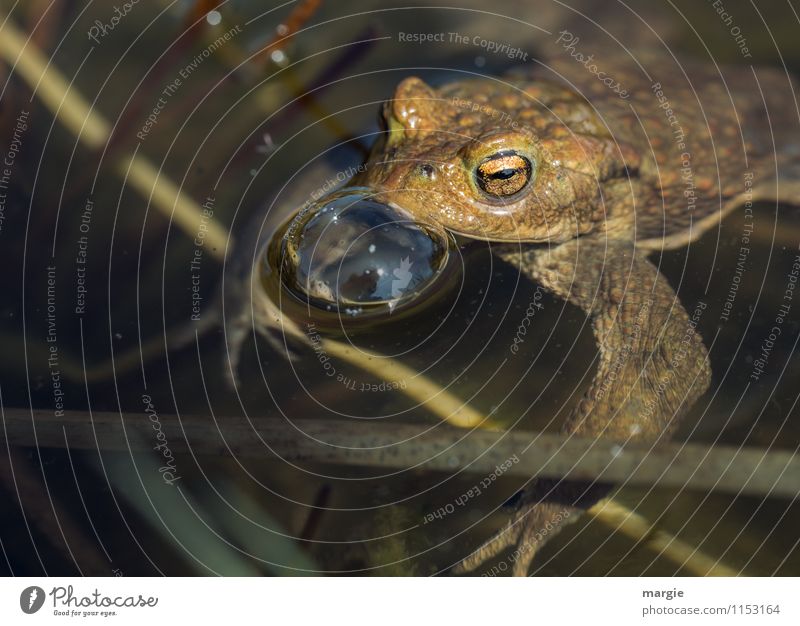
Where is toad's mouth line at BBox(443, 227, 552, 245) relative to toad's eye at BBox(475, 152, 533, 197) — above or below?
below

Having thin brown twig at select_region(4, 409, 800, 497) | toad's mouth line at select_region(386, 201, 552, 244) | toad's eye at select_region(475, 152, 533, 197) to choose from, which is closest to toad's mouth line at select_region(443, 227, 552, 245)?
toad's mouth line at select_region(386, 201, 552, 244)

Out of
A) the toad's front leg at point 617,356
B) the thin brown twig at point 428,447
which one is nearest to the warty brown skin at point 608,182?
the toad's front leg at point 617,356

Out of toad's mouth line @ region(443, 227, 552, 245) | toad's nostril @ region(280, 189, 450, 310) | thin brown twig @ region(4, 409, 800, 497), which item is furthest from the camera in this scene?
toad's mouth line @ region(443, 227, 552, 245)

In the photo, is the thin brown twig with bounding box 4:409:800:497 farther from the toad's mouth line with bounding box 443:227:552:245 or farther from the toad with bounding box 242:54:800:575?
the toad's mouth line with bounding box 443:227:552:245

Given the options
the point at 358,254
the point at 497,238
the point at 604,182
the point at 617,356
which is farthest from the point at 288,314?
the point at 604,182

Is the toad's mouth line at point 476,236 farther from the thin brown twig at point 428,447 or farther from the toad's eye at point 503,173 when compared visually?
the thin brown twig at point 428,447
